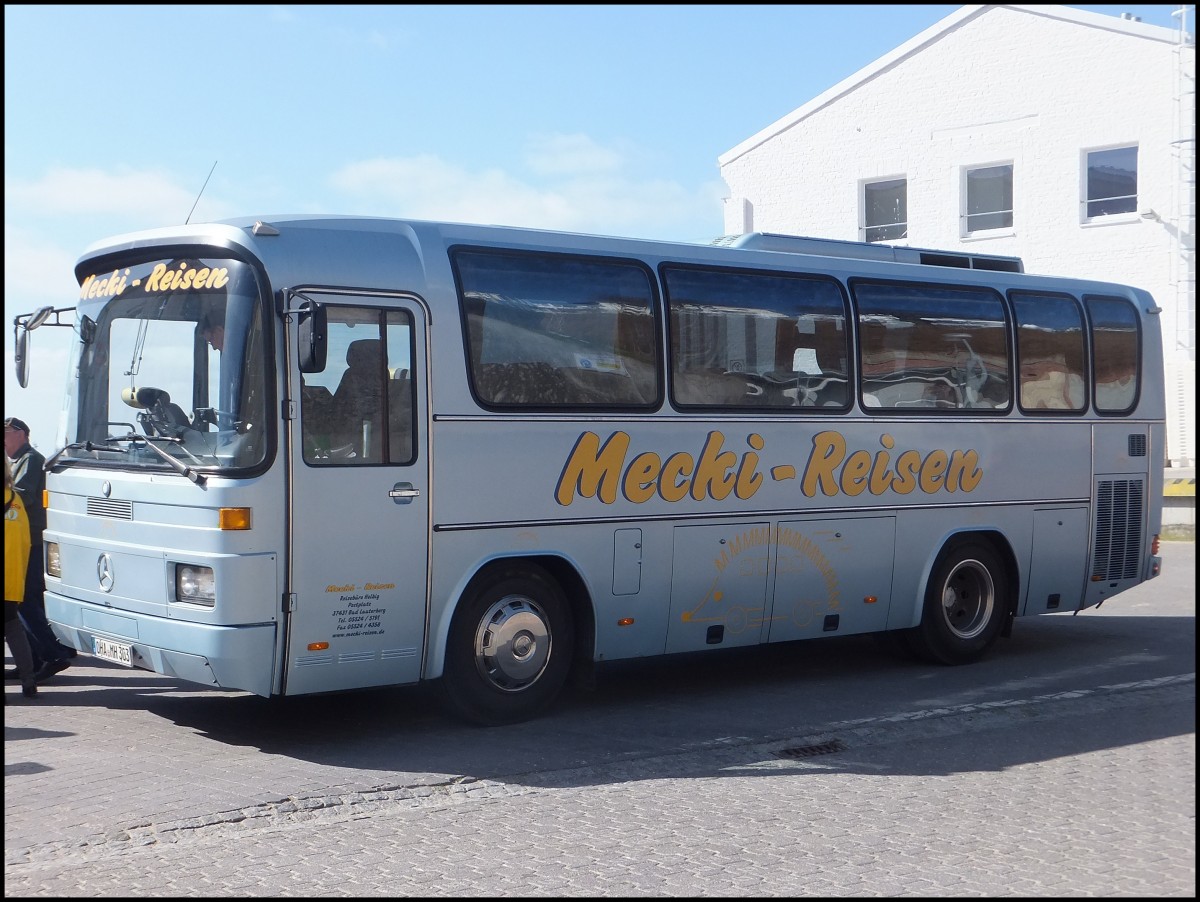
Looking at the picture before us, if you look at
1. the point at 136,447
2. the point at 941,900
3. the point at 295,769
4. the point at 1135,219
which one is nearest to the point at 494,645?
the point at 295,769

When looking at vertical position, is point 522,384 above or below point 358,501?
above

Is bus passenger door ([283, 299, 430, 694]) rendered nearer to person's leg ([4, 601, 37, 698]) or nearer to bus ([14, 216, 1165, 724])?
bus ([14, 216, 1165, 724])

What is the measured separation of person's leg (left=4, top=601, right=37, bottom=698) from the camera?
9832mm

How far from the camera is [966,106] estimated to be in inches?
1238

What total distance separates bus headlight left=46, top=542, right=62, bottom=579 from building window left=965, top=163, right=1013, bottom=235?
2574 centimetres

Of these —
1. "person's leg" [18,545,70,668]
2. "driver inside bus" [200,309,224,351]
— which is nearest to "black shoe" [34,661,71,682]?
"person's leg" [18,545,70,668]

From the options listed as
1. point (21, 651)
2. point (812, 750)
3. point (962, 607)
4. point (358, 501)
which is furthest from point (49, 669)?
point (962, 607)

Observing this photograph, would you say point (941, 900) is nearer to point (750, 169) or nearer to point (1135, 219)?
point (1135, 219)

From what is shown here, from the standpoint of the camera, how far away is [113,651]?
28.3 ft

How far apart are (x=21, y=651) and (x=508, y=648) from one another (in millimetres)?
3598

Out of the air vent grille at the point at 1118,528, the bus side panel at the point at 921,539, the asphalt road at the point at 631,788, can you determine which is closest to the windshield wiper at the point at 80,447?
the asphalt road at the point at 631,788

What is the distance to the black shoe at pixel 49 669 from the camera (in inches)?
422

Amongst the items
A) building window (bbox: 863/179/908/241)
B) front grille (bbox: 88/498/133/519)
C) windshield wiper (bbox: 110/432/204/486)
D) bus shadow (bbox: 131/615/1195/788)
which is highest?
building window (bbox: 863/179/908/241)

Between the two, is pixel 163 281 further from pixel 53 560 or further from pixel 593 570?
pixel 593 570
